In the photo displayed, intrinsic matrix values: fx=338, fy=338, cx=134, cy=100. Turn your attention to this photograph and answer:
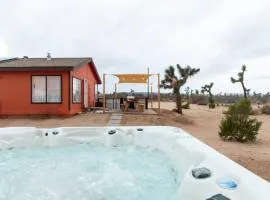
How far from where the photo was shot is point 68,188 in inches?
185

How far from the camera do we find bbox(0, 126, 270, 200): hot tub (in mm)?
3566

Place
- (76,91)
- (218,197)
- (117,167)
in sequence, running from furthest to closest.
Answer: (76,91)
(117,167)
(218,197)

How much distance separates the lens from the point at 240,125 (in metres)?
10.3

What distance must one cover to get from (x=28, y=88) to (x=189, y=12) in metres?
8.27

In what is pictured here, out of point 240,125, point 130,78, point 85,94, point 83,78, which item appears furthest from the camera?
point 85,94

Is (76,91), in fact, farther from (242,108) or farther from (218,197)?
(218,197)

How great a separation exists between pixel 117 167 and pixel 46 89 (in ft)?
35.6

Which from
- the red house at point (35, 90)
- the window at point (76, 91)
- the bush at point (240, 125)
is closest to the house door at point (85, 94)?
the window at point (76, 91)

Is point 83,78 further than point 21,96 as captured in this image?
Yes

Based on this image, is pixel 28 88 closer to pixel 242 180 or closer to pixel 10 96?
pixel 10 96

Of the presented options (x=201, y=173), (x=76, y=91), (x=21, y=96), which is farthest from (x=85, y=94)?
(x=201, y=173)

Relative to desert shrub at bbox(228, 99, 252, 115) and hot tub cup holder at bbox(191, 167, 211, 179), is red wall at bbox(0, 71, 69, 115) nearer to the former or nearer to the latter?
desert shrub at bbox(228, 99, 252, 115)

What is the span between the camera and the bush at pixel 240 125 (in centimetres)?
1021

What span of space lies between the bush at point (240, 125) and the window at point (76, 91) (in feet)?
27.8
